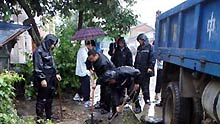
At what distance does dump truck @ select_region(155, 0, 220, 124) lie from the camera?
3.42 meters

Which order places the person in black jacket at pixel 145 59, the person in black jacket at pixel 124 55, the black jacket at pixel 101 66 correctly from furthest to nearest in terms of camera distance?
the person in black jacket at pixel 124 55, the person in black jacket at pixel 145 59, the black jacket at pixel 101 66

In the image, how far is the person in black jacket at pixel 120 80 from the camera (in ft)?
17.5

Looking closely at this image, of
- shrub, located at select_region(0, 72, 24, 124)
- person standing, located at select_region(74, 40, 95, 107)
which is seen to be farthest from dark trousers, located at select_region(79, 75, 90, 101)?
shrub, located at select_region(0, 72, 24, 124)

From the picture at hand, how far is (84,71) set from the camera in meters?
7.16

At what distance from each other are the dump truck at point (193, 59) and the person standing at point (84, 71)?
1.70 meters

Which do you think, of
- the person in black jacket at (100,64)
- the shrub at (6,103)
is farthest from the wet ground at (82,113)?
the shrub at (6,103)

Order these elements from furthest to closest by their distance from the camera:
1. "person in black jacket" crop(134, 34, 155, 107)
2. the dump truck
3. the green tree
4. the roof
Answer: the green tree
"person in black jacket" crop(134, 34, 155, 107)
the roof
the dump truck

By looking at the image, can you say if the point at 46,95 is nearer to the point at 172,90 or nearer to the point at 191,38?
the point at 172,90

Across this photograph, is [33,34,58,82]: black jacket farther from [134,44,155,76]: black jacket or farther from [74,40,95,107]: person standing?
[134,44,155,76]: black jacket

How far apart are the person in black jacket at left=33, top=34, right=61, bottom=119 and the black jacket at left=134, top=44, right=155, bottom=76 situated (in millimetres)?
2233

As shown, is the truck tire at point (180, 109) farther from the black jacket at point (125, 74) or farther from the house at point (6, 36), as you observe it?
the house at point (6, 36)

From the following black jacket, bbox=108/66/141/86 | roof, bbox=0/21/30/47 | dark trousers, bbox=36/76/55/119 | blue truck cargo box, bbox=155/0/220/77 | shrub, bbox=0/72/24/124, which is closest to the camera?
shrub, bbox=0/72/24/124

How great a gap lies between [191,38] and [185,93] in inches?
39.9

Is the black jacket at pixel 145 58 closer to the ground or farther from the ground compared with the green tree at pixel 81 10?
closer to the ground
